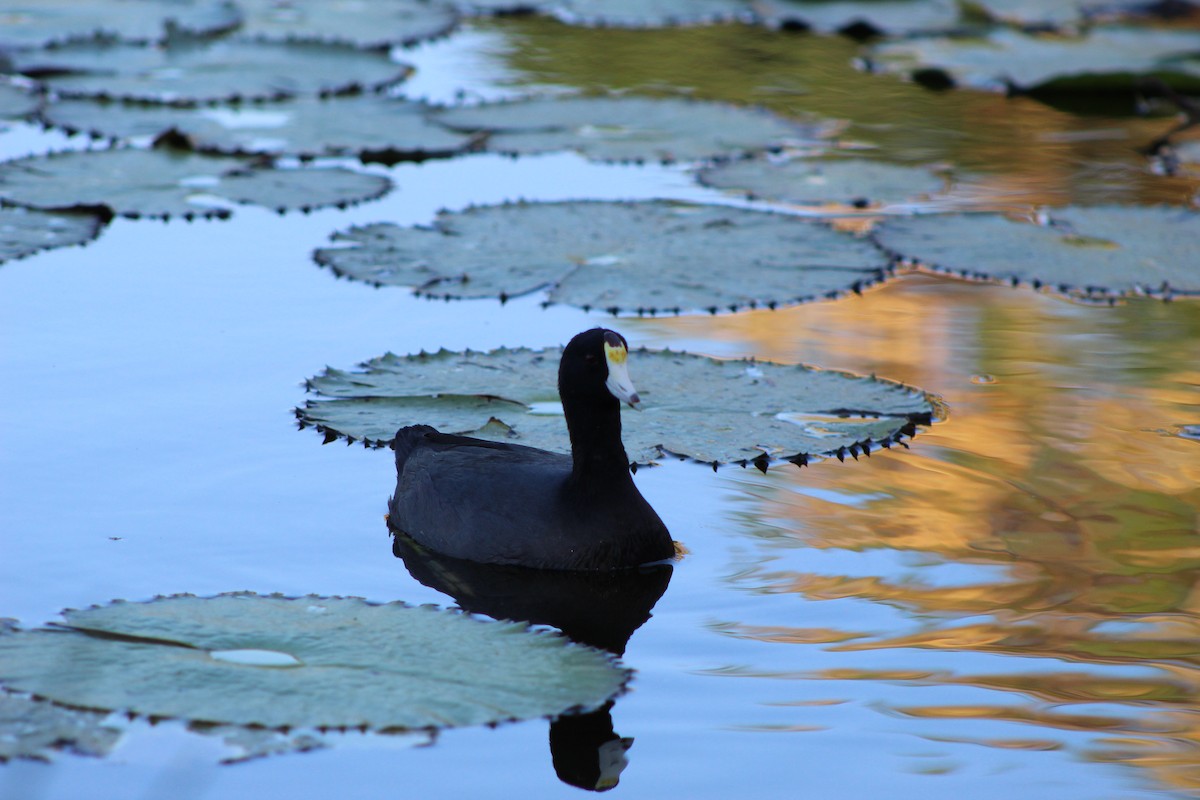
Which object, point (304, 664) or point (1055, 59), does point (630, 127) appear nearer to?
point (1055, 59)

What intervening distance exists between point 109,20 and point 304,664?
8.01 m

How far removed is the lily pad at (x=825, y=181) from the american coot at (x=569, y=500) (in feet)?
10.4

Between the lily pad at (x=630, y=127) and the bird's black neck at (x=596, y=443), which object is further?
the lily pad at (x=630, y=127)

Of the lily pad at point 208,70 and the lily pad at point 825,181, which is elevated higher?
the lily pad at point 208,70

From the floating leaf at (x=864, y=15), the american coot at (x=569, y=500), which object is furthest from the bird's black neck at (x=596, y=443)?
the floating leaf at (x=864, y=15)

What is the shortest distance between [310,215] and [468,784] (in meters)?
4.34

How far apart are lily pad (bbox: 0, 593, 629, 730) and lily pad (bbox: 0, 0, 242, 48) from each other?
7018 millimetres

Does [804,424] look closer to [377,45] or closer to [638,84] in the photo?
[638,84]

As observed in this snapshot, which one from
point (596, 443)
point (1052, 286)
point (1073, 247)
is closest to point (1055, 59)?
point (1073, 247)

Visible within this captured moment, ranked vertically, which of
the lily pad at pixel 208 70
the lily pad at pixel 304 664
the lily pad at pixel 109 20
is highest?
the lily pad at pixel 109 20

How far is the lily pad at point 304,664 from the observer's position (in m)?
2.73

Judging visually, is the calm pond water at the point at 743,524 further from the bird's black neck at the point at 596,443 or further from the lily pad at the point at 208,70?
the lily pad at the point at 208,70

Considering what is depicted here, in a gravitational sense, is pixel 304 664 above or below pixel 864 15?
below

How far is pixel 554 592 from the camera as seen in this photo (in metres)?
3.46
